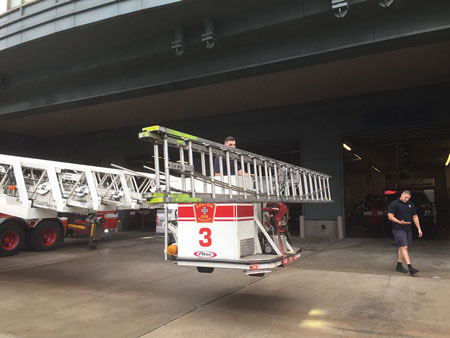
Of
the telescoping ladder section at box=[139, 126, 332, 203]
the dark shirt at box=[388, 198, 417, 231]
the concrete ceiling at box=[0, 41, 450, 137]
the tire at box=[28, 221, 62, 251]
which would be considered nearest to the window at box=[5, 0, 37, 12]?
the concrete ceiling at box=[0, 41, 450, 137]

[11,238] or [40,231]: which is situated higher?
[40,231]

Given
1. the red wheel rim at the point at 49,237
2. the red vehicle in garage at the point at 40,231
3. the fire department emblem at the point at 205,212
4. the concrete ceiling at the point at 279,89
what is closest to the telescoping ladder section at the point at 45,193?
the fire department emblem at the point at 205,212

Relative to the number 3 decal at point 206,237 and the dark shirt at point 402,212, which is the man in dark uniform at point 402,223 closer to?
the dark shirt at point 402,212

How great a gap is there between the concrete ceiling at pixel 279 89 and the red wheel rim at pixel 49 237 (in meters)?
6.13

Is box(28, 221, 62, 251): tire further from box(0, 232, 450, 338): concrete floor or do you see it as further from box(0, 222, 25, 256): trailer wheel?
box(0, 232, 450, 338): concrete floor

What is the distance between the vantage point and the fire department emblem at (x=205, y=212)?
5.06 m

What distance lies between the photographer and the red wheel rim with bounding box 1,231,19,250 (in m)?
10.5

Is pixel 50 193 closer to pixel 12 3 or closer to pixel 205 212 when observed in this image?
pixel 205 212

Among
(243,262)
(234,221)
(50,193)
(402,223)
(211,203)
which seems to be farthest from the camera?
(402,223)

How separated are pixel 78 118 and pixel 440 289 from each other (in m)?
17.1

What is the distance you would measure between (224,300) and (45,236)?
8.36 metres

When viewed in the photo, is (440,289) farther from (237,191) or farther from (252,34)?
(252,34)

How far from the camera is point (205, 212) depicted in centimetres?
511

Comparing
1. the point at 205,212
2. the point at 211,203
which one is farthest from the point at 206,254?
the point at 211,203
